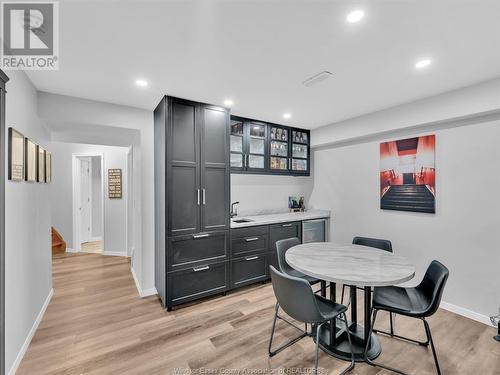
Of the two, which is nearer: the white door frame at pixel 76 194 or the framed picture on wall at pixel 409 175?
the framed picture on wall at pixel 409 175

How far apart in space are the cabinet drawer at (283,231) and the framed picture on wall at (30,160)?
2808 mm

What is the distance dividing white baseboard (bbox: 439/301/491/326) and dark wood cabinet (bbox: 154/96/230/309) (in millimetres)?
2698

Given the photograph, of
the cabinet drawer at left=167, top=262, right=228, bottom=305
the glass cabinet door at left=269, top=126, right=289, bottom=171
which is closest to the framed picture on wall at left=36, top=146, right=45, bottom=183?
the cabinet drawer at left=167, top=262, right=228, bottom=305

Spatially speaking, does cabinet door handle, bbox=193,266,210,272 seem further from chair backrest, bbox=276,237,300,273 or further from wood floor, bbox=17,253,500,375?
chair backrest, bbox=276,237,300,273

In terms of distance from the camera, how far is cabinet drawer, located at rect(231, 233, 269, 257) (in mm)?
3227

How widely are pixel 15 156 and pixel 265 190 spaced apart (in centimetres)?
327

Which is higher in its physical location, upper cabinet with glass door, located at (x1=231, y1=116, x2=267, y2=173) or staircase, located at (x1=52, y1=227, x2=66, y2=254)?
upper cabinet with glass door, located at (x1=231, y1=116, x2=267, y2=173)

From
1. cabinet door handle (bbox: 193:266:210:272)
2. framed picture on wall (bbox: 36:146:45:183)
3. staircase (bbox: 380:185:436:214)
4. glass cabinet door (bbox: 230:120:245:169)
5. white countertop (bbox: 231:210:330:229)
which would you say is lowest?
cabinet door handle (bbox: 193:266:210:272)

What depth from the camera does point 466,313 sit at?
8.70 ft

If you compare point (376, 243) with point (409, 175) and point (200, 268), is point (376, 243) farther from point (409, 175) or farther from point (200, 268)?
point (200, 268)

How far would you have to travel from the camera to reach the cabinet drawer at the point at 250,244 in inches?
127

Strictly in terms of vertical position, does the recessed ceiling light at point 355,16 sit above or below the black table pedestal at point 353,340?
above

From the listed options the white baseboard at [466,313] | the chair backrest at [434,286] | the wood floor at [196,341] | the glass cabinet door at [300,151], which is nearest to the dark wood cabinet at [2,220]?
the wood floor at [196,341]

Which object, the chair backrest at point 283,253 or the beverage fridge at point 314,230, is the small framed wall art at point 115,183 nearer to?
the beverage fridge at point 314,230
